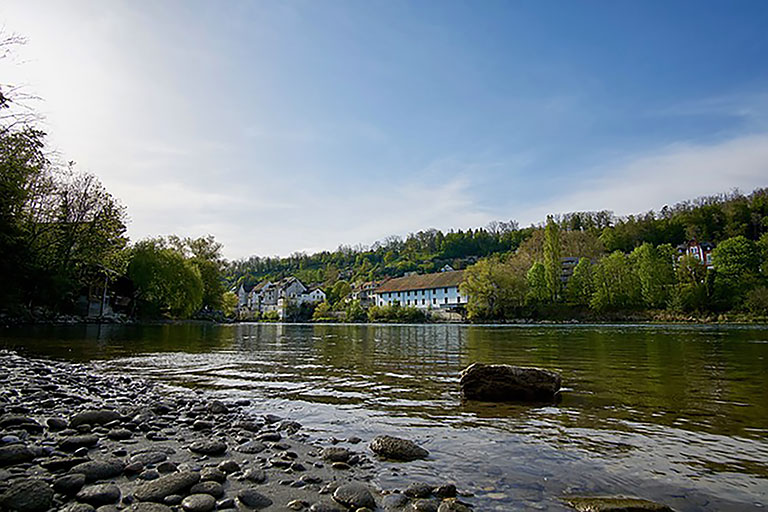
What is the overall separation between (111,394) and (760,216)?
125m

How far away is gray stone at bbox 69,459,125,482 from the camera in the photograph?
3668 millimetres

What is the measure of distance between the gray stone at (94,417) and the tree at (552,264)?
249 feet

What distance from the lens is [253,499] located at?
3.36 meters

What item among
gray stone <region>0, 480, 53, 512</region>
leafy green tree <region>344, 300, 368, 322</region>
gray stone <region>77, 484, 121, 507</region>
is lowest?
leafy green tree <region>344, 300, 368, 322</region>

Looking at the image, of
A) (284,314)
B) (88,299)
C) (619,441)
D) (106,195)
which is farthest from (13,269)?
(284,314)

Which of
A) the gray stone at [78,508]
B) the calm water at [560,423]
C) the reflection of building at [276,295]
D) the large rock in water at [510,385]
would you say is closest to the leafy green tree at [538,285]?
the calm water at [560,423]

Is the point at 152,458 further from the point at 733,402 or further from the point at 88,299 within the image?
the point at 88,299

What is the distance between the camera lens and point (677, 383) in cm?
929

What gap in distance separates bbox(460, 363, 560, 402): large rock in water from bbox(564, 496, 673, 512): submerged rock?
4234 mm

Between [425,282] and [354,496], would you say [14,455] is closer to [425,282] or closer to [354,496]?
[354,496]

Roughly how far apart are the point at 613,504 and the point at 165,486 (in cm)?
342

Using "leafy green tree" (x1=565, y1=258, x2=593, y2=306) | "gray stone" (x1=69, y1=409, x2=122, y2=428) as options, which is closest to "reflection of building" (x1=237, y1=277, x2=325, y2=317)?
"leafy green tree" (x1=565, y1=258, x2=593, y2=306)

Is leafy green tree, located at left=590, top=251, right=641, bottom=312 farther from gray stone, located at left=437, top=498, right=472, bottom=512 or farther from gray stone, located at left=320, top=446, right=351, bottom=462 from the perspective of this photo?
gray stone, located at left=437, top=498, right=472, bottom=512

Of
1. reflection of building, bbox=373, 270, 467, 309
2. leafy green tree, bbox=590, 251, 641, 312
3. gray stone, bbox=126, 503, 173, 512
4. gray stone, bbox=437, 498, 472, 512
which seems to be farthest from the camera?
reflection of building, bbox=373, 270, 467, 309
